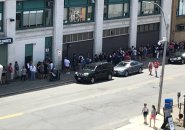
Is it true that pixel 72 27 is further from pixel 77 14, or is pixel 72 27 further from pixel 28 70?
pixel 28 70

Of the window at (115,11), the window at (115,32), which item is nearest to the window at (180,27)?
the window at (115,32)

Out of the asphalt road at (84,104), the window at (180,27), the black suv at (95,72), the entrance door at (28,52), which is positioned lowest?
the asphalt road at (84,104)

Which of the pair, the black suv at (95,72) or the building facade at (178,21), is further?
the building facade at (178,21)

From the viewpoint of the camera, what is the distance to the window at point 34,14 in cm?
4538

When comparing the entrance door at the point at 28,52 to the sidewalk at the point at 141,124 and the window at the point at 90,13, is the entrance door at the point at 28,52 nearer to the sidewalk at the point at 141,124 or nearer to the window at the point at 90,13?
the window at the point at 90,13

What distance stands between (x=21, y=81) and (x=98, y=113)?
1170cm

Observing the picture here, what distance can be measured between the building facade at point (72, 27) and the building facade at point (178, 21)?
5.81ft

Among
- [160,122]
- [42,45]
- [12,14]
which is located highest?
[12,14]

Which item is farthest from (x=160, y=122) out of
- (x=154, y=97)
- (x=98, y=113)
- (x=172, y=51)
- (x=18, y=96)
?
(x=172, y=51)

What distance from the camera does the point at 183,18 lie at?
6762 cm

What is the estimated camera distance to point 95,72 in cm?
4528

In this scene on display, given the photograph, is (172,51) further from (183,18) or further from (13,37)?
(13,37)

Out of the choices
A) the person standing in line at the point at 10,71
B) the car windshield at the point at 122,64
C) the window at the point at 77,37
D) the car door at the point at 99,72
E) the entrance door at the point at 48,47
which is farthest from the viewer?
the window at the point at 77,37

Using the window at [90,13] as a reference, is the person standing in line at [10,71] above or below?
below
